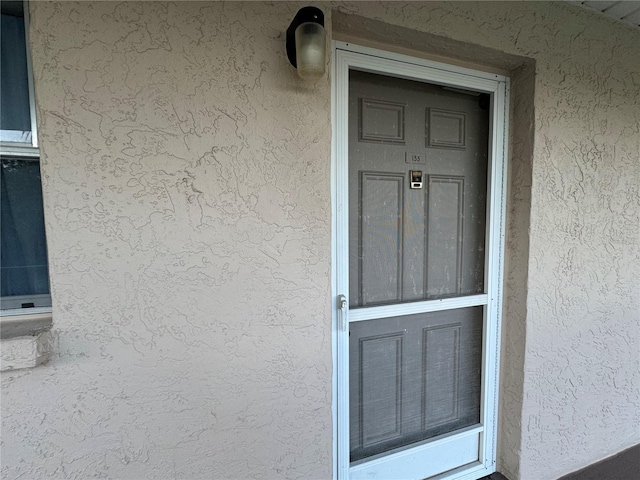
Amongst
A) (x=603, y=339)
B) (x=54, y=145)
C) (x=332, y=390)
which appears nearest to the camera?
(x=54, y=145)

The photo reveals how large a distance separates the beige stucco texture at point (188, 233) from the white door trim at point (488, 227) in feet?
0.61

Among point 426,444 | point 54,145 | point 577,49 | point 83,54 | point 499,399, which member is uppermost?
point 577,49

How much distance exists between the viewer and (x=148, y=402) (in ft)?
5.54

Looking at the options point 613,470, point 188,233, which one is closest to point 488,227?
point 188,233

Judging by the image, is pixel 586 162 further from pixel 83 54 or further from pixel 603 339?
pixel 83 54

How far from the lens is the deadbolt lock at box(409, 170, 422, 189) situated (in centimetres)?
249

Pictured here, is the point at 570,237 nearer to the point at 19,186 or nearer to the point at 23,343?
the point at 23,343

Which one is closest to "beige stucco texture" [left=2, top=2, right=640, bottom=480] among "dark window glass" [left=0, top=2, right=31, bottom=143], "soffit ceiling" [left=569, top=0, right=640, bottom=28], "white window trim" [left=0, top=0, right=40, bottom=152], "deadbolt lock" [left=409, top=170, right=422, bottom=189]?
"white window trim" [left=0, top=0, right=40, bottom=152]

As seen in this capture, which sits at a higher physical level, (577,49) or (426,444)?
(577,49)

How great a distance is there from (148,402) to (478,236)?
9.48 feet

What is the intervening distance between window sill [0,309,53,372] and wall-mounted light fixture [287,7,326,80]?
1.98 meters

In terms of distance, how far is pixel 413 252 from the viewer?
2.53 meters

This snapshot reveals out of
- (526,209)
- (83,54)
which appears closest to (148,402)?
(83,54)

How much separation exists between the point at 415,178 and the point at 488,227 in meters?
0.86
